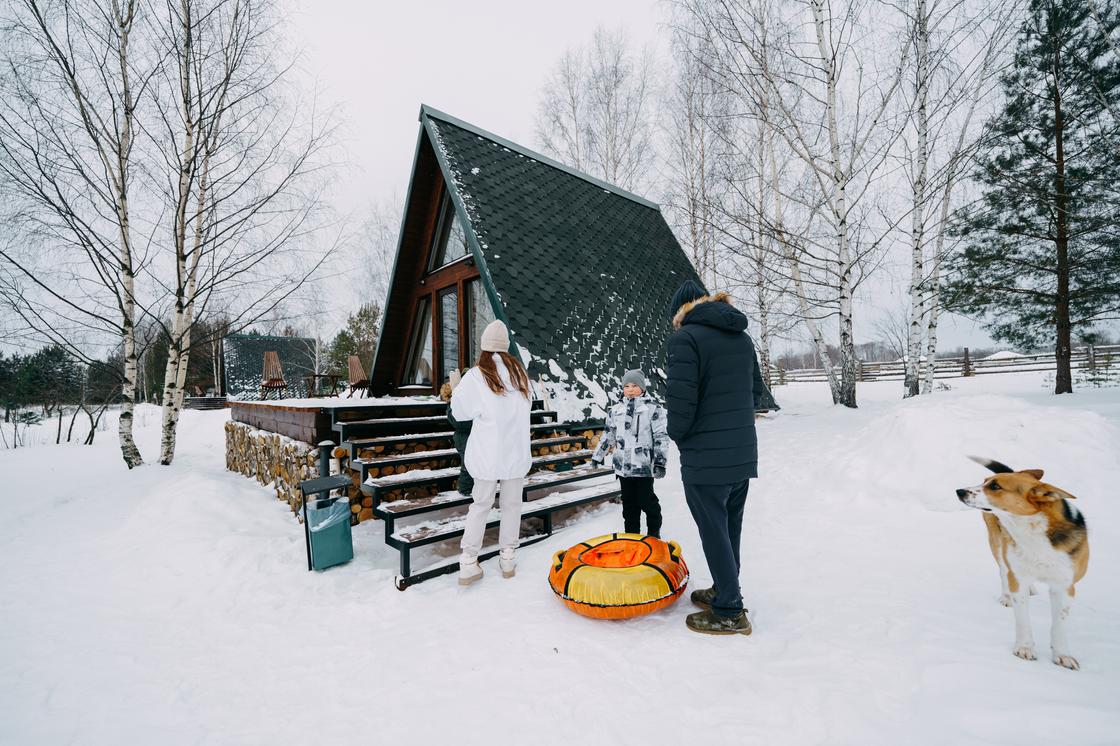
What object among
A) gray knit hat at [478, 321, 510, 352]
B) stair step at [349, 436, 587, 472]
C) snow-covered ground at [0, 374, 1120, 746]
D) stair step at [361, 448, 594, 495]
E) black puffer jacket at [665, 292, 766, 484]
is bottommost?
snow-covered ground at [0, 374, 1120, 746]

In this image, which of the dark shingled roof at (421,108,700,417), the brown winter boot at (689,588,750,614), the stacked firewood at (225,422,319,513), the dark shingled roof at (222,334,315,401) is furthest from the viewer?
the dark shingled roof at (222,334,315,401)

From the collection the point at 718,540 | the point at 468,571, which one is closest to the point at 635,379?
the point at 718,540

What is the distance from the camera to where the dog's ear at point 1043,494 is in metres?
2.07

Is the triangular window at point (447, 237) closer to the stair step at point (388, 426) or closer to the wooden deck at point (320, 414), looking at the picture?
the wooden deck at point (320, 414)

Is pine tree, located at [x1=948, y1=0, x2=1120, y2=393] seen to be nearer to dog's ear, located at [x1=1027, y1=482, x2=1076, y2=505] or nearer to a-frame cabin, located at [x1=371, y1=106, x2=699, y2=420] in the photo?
a-frame cabin, located at [x1=371, y1=106, x2=699, y2=420]

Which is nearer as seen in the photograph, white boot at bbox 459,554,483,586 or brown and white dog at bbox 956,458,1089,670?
brown and white dog at bbox 956,458,1089,670

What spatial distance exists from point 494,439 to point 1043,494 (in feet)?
10.0

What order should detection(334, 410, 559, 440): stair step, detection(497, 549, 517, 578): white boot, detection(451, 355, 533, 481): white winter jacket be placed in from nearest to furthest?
detection(451, 355, 533, 481): white winter jacket, detection(497, 549, 517, 578): white boot, detection(334, 410, 559, 440): stair step

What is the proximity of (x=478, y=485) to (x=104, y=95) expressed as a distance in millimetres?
9625

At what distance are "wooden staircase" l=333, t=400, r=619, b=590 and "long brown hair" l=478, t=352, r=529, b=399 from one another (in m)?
1.35

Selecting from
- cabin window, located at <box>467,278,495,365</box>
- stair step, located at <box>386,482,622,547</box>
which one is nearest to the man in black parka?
stair step, located at <box>386,482,622,547</box>

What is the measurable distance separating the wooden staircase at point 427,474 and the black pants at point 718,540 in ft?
6.72

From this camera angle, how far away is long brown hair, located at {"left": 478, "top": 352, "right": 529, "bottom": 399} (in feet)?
11.6

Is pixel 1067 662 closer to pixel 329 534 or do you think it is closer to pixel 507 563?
pixel 507 563
